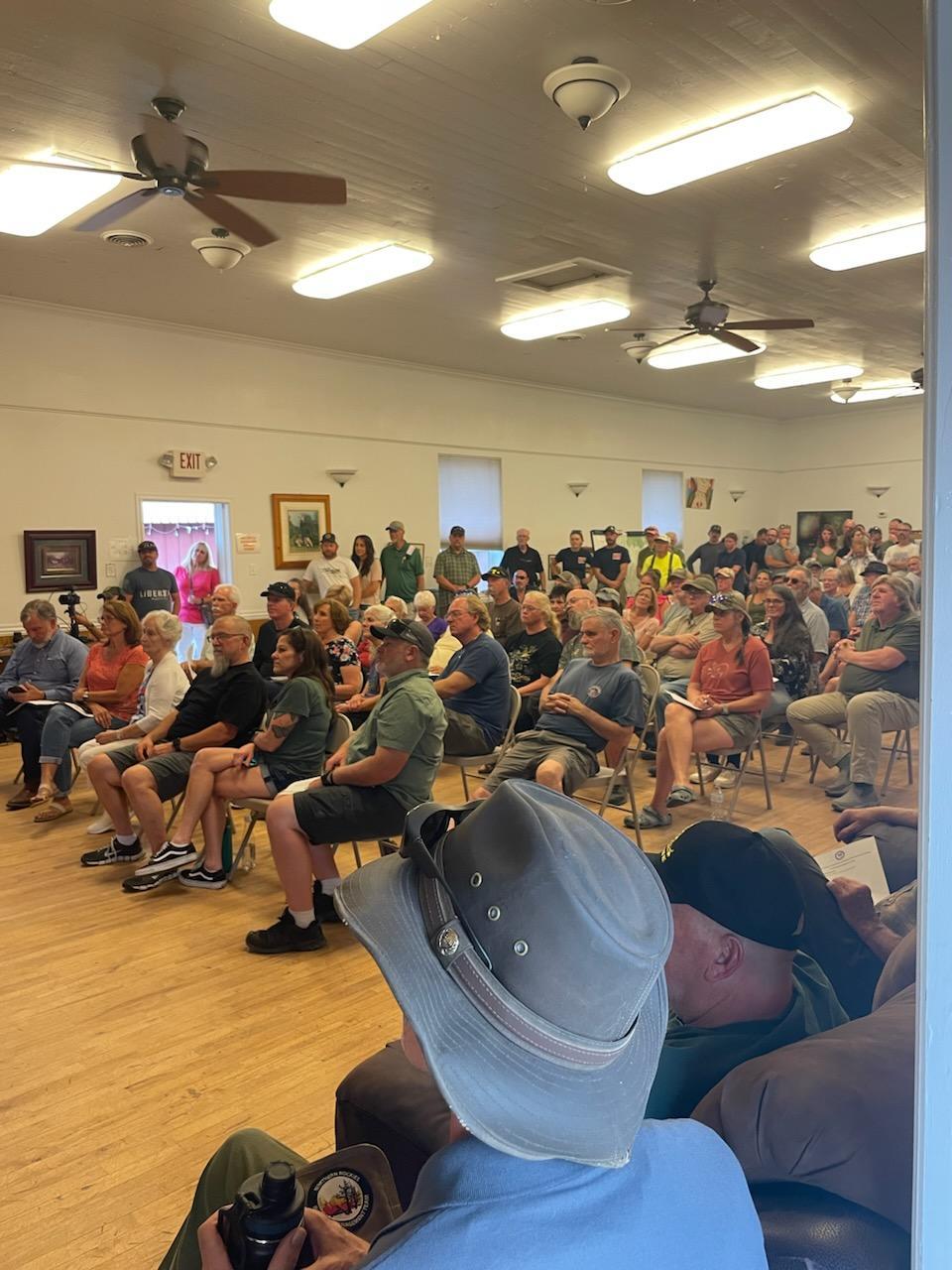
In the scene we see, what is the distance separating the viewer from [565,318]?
26.7 ft

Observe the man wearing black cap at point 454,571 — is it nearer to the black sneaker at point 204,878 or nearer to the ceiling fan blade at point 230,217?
the ceiling fan blade at point 230,217

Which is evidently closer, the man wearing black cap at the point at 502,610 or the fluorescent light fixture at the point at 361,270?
the fluorescent light fixture at the point at 361,270

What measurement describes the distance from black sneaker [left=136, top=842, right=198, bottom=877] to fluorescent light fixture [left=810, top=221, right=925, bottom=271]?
221 inches

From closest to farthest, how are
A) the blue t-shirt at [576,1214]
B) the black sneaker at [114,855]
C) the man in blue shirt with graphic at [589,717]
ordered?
the blue t-shirt at [576,1214], the man in blue shirt with graphic at [589,717], the black sneaker at [114,855]

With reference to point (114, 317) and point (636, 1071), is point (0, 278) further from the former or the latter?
point (636, 1071)

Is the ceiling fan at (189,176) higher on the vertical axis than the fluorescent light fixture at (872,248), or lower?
lower

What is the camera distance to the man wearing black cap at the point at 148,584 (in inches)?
324

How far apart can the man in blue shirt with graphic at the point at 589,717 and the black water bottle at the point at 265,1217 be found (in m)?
3.14

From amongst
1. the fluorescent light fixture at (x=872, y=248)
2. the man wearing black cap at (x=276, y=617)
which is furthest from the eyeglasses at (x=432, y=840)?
the fluorescent light fixture at (x=872, y=248)

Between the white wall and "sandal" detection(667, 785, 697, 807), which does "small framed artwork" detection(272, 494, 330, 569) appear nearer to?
the white wall

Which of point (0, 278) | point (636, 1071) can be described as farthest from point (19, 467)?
point (636, 1071)

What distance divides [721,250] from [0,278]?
5.28 metres

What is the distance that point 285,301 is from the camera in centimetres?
762

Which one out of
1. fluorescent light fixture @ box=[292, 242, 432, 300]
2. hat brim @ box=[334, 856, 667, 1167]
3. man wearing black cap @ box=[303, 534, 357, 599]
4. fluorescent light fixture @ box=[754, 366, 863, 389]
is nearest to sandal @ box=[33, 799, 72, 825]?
fluorescent light fixture @ box=[292, 242, 432, 300]
